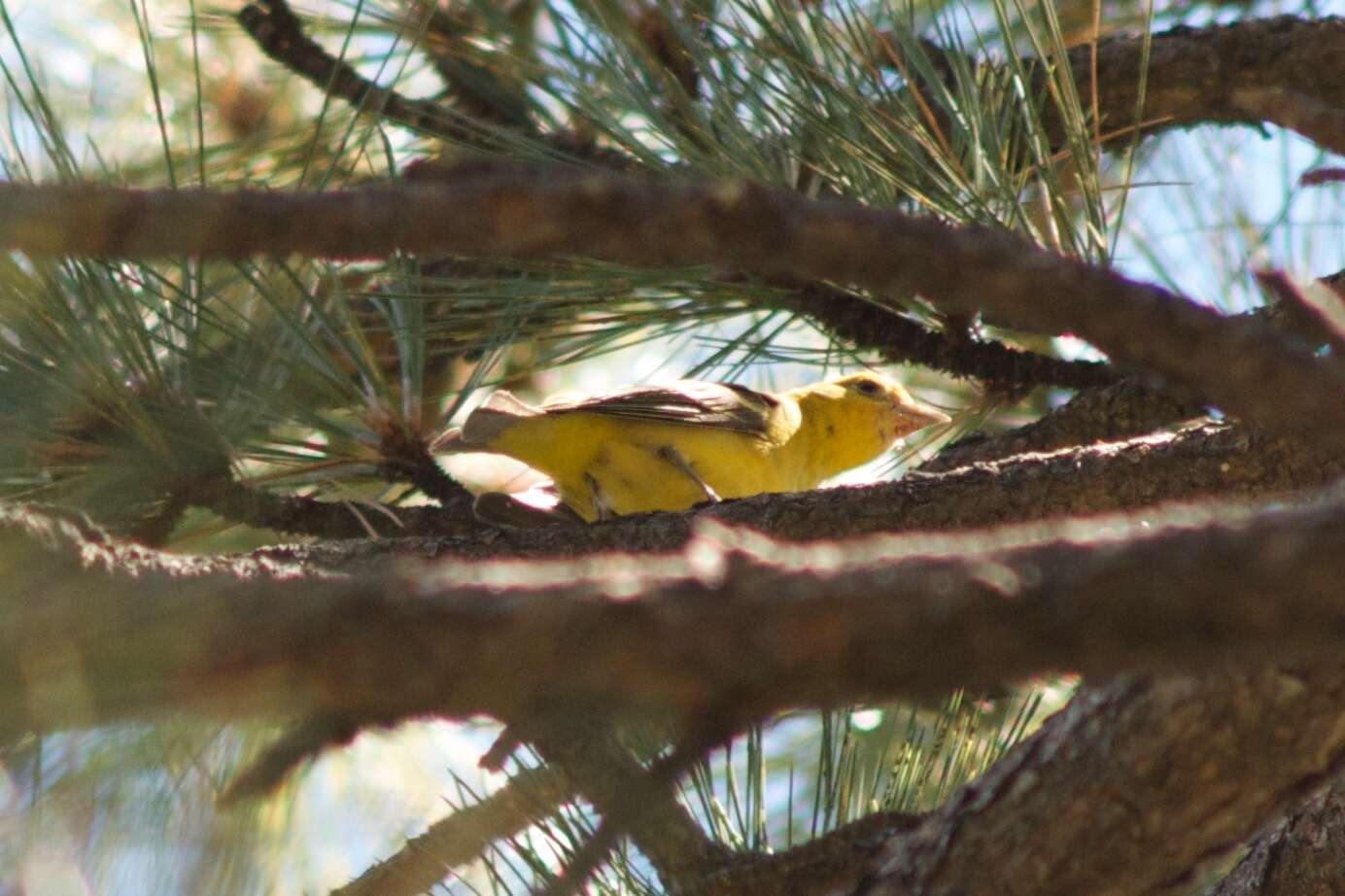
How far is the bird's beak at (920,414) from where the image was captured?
12.9 feet

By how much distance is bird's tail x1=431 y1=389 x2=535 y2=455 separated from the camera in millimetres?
3045

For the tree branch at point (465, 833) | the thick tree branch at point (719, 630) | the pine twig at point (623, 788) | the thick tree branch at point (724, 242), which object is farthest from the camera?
the tree branch at point (465, 833)

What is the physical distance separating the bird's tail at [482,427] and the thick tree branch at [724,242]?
2.06 m

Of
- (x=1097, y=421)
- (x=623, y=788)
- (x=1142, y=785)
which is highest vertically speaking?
(x=1097, y=421)

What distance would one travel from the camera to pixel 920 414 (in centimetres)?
401

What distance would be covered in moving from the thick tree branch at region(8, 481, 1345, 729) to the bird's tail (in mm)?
2231

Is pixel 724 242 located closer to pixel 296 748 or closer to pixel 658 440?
pixel 296 748

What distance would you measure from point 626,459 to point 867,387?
3.17ft

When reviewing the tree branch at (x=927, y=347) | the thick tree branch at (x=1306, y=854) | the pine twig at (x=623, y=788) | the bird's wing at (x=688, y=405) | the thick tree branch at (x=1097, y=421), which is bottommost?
the thick tree branch at (x=1306, y=854)

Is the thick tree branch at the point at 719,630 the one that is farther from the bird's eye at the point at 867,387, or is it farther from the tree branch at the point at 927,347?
the bird's eye at the point at 867,387

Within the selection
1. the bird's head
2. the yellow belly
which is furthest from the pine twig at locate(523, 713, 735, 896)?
the bird's head

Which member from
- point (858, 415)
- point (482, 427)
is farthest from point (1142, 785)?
point (858, 415)

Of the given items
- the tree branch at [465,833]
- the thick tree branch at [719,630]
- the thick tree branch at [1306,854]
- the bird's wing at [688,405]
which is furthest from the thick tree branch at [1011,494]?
the thick tree branch at [719,630]

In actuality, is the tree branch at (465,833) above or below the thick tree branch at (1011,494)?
below
